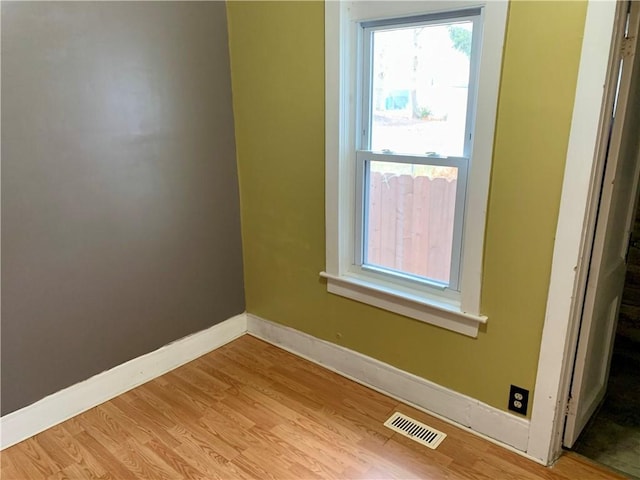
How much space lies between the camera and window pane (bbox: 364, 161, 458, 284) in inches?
84.0

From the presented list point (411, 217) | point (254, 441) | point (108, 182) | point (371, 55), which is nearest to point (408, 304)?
point (411, 217)

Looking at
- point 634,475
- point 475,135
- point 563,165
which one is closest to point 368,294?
point 475,135

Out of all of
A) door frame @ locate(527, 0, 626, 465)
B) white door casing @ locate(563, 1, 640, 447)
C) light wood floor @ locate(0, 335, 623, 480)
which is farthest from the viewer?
light wood floor @ locate(0, 335, 623, 480)

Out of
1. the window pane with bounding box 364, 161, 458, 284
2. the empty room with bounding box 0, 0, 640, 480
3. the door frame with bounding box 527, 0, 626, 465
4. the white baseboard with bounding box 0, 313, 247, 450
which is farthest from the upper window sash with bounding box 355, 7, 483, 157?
the white baseboard with bounding box 0, 313, 247, 450

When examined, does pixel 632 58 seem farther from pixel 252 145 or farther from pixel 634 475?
pixel 252 145

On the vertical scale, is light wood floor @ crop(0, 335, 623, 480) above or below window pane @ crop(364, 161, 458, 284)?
below

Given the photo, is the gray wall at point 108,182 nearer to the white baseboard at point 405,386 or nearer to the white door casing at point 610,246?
the white baseboard at point 405,386

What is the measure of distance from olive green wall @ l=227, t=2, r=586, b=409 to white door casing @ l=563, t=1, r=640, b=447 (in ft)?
0.58

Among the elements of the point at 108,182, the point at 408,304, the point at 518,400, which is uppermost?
the point at 108,182

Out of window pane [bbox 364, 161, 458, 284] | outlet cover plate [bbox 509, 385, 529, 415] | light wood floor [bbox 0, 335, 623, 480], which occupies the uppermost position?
window pane [bbox 364, 161, 458, 284]

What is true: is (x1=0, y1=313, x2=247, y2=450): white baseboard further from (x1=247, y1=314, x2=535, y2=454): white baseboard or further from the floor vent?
the floor vent

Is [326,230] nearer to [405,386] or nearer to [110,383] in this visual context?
[405,386]

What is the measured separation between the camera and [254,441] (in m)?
2.15

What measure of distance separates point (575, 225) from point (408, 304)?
0.83 m
